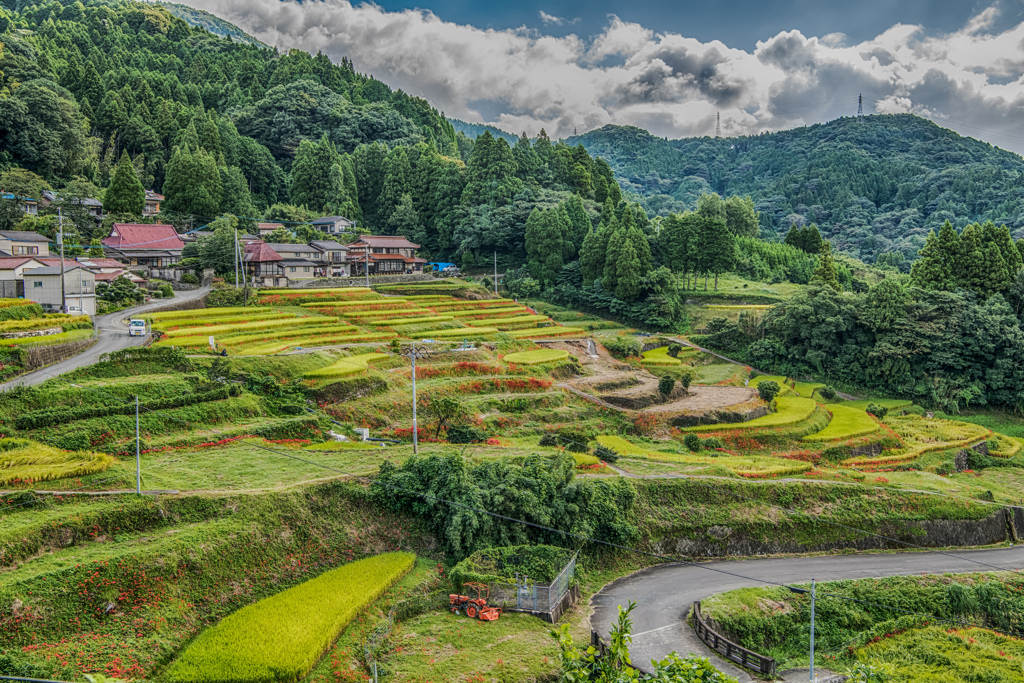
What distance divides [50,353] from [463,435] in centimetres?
1709

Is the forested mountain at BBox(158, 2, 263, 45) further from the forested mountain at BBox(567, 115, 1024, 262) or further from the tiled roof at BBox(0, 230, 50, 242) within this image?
the tiled roof at BBox(0, 230, 50, 242)

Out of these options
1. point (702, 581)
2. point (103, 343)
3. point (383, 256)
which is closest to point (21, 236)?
point (103, 343)

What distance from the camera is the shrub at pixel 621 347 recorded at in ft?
156

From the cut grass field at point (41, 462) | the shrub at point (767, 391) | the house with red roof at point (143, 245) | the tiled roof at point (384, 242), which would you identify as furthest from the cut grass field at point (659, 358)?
the house with red roof at point (143, 245)

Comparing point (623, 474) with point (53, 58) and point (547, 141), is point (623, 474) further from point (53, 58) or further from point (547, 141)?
A: point (53, 58)

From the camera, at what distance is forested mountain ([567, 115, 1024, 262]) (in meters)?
101

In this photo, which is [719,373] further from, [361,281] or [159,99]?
[159,99]

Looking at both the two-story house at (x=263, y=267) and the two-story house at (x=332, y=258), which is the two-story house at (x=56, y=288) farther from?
the two-story house at (x=332, y=258)

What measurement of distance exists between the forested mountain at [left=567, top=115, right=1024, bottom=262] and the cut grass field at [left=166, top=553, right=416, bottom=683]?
91.8 m

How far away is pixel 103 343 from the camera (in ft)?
104

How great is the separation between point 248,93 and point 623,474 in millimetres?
90716

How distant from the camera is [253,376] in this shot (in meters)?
29.4

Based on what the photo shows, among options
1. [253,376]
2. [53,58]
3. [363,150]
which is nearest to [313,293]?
[253,376]

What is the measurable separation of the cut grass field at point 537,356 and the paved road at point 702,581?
58.1ft
